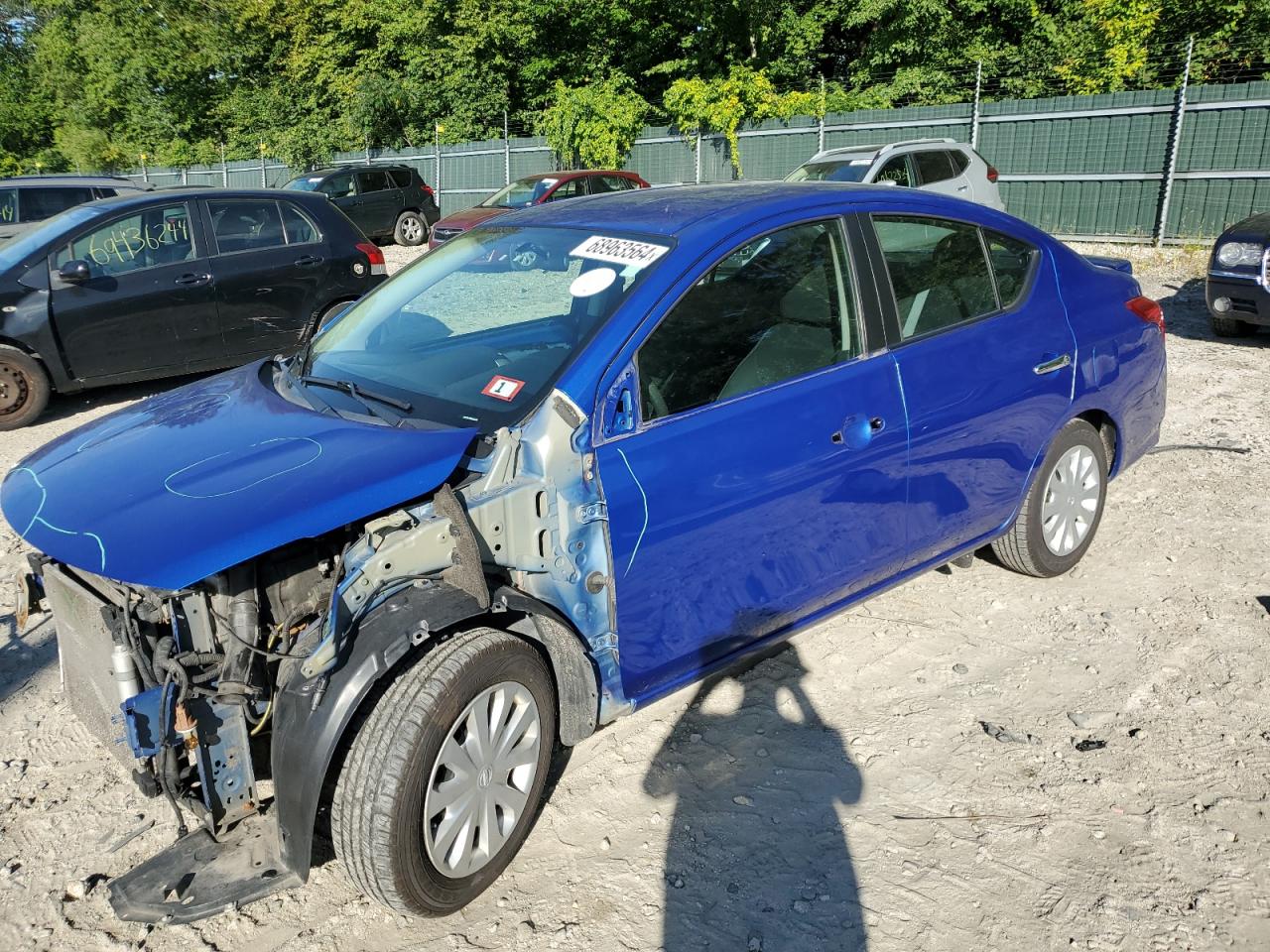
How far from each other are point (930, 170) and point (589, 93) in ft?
43.7

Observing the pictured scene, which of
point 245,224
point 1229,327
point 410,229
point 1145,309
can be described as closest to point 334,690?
point 1145,309

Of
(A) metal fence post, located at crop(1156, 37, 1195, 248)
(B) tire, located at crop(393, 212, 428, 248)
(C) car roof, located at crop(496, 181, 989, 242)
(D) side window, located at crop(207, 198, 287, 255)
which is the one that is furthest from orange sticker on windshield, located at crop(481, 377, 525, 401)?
(B) tire, located at crop(393, 212, 428, 248)

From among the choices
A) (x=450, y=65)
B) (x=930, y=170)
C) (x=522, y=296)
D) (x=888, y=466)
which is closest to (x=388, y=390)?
(x=522, y=296)

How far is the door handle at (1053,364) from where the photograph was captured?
4.00 meters

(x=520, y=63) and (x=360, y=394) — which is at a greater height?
(x=520, y=63)

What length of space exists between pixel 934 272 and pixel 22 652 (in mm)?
3918

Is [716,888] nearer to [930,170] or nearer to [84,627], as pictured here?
[84,627]

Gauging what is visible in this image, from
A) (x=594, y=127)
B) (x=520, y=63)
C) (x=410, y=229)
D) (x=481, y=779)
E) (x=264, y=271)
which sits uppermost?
(x=520, y=63)

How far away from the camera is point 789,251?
338 cm

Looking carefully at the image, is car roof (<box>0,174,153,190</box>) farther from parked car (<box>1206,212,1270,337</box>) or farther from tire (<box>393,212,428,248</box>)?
parked car (<box>1206,212,1270,337</box>)

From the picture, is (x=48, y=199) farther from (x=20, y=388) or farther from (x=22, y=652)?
(x=22, y=652)

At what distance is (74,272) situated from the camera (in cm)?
726

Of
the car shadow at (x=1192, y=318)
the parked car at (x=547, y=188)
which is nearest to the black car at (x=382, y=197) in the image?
the parked car at (x=547, y=188)

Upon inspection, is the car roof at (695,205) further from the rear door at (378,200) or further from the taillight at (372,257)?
the rear door at (378,200)
